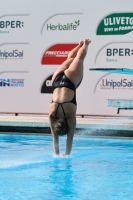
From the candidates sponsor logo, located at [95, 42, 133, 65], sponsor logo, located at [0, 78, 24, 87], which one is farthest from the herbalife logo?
sponsor logo, located at [0, 78, 24, 87]

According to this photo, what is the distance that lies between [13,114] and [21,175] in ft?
22.2

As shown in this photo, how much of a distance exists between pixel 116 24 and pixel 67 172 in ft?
21.8

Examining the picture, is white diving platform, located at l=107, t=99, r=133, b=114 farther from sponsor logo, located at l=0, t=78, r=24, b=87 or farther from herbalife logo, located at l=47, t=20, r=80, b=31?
sponsor logo, located at l=0, t=78, r=24, b=87

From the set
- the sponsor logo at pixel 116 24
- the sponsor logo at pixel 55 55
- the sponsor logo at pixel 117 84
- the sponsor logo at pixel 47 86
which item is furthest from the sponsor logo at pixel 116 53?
the sponsor logo at pixel 47 86

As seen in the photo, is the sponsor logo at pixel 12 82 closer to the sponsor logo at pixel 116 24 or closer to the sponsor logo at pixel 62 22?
the sponsor logo at pixel 62 22

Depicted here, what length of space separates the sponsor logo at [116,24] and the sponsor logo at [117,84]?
3.83 feet

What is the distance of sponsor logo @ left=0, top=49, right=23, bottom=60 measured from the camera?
1240 centimetres

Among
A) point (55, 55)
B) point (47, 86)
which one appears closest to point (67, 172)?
point (47, 86)

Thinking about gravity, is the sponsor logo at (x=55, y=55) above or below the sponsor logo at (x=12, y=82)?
above

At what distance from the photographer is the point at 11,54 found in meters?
12.5

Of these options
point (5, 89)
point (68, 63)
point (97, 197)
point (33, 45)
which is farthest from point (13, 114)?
point (97, 197)

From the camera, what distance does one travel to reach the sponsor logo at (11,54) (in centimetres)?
1240

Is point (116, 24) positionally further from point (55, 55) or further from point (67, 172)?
point (67, 172)

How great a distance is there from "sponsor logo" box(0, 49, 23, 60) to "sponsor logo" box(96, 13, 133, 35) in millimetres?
2050
